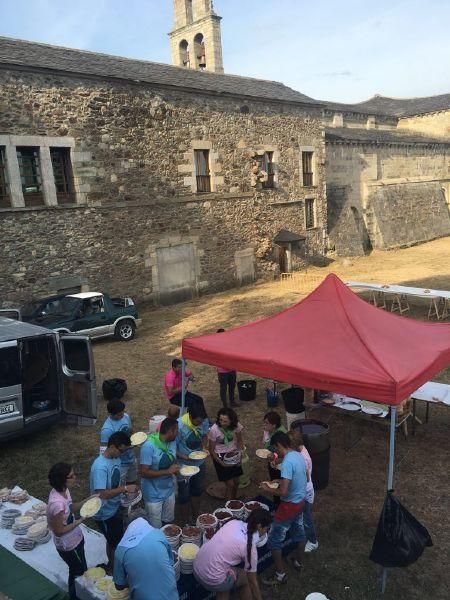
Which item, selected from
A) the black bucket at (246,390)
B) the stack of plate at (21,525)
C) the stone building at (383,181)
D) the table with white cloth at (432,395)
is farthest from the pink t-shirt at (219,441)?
the stone building at (383,181)

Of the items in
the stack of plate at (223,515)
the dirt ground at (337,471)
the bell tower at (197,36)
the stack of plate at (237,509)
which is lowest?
the dirt ground at (337,471)

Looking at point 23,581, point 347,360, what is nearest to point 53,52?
point 347,360

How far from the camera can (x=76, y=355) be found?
299 inches

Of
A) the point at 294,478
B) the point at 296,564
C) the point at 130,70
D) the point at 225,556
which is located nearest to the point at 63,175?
the point at 130,70

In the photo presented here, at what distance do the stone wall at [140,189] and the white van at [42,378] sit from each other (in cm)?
655

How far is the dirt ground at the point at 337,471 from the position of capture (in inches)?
180

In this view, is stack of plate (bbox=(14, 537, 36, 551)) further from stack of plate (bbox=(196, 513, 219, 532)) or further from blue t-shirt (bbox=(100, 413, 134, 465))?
stack of plate (bbox=(196, 513, 219, 532))

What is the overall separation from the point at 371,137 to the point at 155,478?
28.9m

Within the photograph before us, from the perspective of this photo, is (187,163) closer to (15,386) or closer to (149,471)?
(15,386)

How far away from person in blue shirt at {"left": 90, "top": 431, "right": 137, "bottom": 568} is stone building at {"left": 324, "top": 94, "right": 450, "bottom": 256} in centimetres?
2192

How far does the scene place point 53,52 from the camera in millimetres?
15344

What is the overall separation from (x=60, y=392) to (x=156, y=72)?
46.9 ft

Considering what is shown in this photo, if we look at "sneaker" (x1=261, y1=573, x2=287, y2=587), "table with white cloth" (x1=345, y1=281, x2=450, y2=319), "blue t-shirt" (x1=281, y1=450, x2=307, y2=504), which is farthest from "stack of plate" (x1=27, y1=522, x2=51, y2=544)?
"table with white cloth" (x1=345, y1=281, x2=450, y2=319)

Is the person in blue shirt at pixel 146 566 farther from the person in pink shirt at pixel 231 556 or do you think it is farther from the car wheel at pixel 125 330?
the car wheel at pixel 125 330
